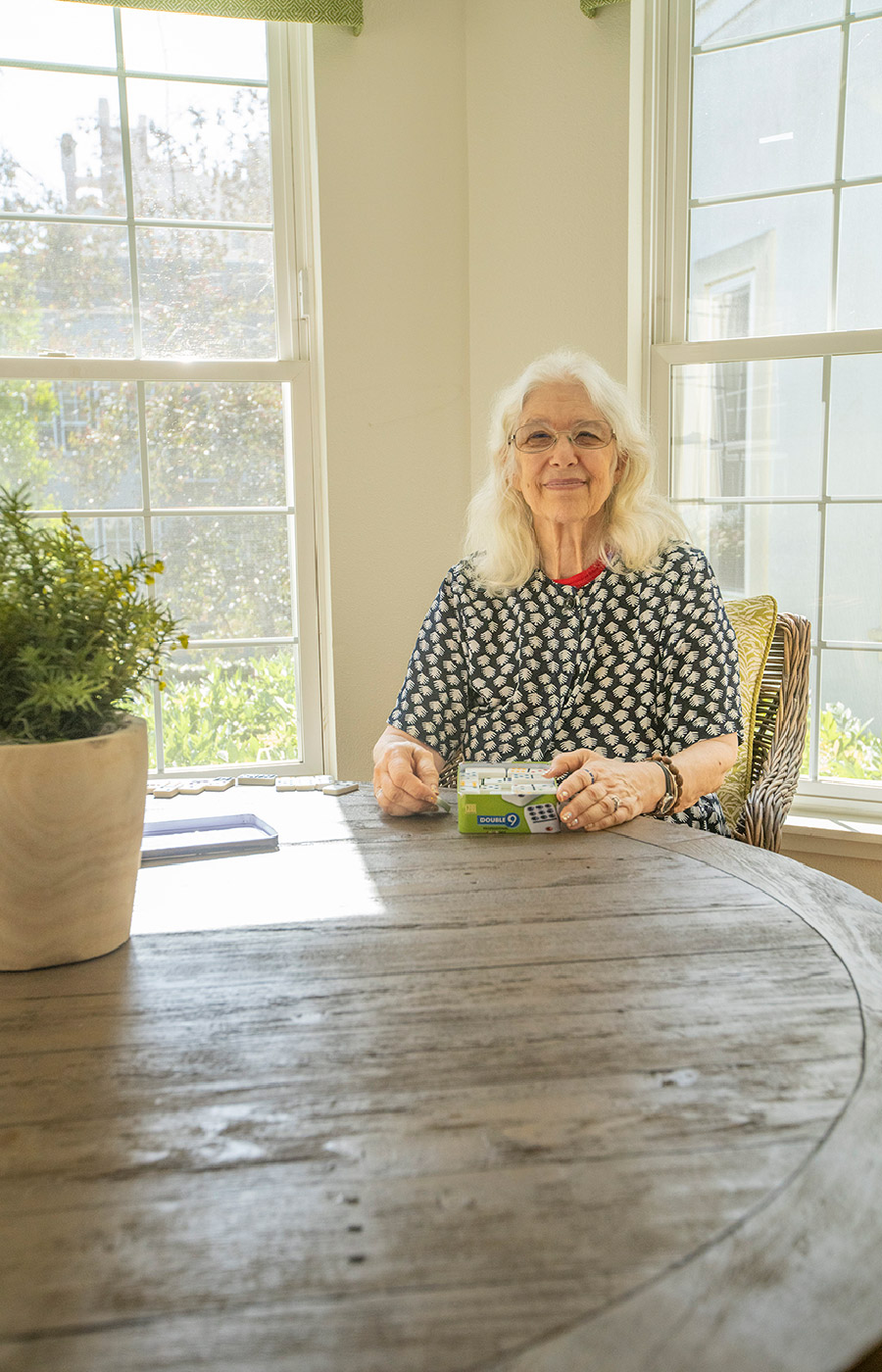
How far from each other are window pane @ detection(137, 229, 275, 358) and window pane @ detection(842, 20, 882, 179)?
1465mm

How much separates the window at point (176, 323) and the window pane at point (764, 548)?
108 cm

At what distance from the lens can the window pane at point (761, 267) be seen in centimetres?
241

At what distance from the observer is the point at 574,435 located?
76.6 inches

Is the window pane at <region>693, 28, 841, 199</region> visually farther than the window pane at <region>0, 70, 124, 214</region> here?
No

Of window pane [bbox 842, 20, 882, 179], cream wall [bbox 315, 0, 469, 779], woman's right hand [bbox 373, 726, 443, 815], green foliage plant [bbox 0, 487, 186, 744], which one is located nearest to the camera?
green foliage plant [bbox 0, 487, 186, 744]

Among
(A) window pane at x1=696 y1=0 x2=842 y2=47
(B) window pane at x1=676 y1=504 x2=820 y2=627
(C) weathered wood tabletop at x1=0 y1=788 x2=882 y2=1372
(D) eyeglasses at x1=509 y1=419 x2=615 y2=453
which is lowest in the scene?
(C) weathered wood tabletop at x1=0 y1=788 x2=882 y2=1372

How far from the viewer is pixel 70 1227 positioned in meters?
0.57

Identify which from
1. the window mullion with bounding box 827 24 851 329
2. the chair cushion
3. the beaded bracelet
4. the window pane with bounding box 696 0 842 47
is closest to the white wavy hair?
the chair cushion

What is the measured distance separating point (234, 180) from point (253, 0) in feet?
1.32

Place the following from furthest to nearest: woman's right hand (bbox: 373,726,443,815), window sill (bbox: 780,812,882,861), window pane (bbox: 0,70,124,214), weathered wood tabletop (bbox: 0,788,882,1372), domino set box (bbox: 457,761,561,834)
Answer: window pane (bbox: 0,70,124,214) → window sill (bbox: 780,812,882,861) → woman's right hand (bbox: 373,726,443,815) → domino set box (bbox: 457,761,561,834) → weathered wood tabletop (bbox: 0,788,882,1372)

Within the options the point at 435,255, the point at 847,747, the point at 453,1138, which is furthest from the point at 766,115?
the point at 453,1138

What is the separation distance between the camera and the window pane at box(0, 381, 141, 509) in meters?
2.57

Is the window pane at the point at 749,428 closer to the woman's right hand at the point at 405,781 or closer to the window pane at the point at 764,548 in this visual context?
the window pane at the point at 764,548

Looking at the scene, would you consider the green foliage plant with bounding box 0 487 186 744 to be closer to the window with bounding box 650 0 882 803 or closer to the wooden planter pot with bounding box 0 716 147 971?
the wooden planter pot with bounding box 0 716 147 971
